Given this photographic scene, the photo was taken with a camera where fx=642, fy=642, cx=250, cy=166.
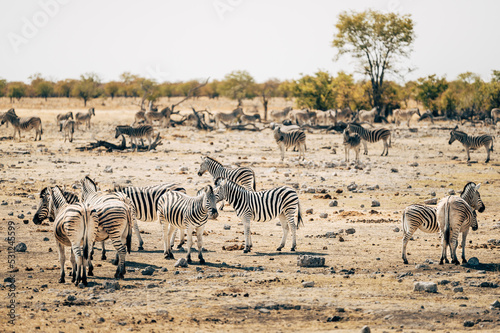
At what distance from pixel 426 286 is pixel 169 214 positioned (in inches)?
197

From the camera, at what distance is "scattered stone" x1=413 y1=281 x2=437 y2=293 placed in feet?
32.3

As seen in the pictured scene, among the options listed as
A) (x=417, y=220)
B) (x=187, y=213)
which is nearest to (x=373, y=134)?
(x=417, y=220)

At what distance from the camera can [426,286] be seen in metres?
9.87

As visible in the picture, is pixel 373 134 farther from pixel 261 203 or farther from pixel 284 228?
pixel 261 203

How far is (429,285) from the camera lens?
32.3ft

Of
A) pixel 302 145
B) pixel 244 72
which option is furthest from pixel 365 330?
pixel 244 72

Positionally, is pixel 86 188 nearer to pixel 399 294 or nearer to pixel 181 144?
pixel 399 294

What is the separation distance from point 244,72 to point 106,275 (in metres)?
72.2

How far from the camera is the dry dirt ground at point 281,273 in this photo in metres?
8.61

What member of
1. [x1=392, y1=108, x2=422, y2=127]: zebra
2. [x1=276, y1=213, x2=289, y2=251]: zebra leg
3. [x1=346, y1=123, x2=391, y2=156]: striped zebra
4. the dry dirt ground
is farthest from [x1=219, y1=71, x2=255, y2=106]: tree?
[x1=276, y1=213, x2=289, y2=251]: zebra leg

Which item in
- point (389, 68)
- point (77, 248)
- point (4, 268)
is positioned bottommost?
point (4, 268)

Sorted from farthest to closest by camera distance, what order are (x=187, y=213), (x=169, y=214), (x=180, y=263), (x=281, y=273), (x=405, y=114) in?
(x=405, y=114), (x=169, y=214), (x=187, y=213), (x=180, y=263), (x=281, y=273)

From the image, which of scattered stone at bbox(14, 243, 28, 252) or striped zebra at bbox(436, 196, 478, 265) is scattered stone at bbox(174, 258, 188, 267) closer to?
scattered stone at bbox(14, 243, 28, 252)

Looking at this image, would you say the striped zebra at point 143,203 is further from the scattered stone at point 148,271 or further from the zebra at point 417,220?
the zebra at point 417,220
